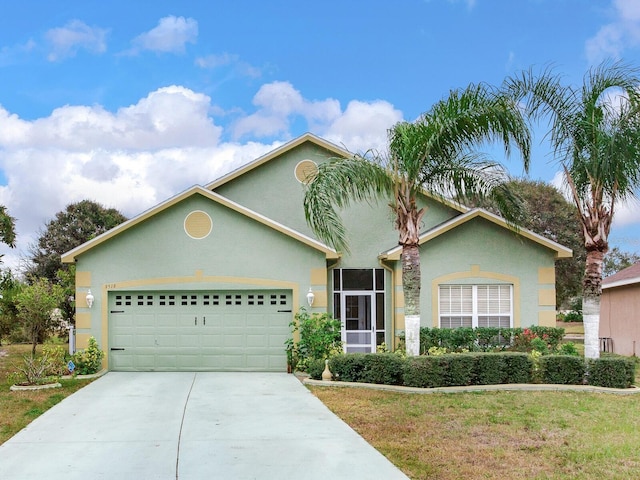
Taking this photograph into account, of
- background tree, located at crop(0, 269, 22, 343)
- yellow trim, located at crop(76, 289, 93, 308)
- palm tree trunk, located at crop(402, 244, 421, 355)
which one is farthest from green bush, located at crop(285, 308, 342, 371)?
background tree, located at crop(0, 269, 22, 343)

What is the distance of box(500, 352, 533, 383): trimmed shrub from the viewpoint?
47.5 feet

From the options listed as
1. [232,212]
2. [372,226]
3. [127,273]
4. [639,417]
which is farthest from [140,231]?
[639,417]

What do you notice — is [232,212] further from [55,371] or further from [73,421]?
[73,421]

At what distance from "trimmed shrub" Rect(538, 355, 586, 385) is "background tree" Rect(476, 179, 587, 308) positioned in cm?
2048

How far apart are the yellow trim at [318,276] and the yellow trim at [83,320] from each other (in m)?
5.74

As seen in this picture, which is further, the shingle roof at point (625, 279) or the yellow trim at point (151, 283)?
the shingle roof at point (625, 279)

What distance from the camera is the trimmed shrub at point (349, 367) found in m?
14.8

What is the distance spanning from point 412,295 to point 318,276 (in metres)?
3.18

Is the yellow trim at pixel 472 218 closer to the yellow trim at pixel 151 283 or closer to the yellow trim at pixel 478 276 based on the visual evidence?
the yellow trim at pixel 478 276

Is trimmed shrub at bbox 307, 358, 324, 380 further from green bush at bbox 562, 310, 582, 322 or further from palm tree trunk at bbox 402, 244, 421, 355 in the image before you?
green bush at bbox 562, 310, 582, 322

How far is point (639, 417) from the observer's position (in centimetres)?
1125

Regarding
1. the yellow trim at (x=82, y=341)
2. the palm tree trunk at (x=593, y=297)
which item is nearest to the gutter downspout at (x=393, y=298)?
the palm tree trunk at (x=593, y=297)

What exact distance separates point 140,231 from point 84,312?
2484 mm

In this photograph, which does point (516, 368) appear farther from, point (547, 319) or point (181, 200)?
point (181, 200)
